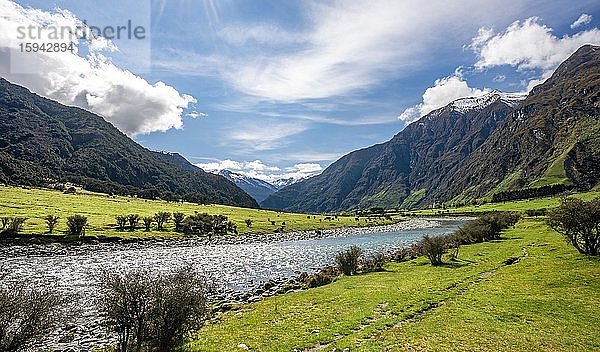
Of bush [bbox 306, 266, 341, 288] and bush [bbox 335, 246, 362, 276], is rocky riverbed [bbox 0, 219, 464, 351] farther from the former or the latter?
bush [bbox 335, 246, 362, 276]

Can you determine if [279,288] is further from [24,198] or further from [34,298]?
[24,198]

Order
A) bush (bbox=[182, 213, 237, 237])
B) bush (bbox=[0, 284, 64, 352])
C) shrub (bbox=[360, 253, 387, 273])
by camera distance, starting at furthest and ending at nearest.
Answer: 1. bush (bbox=[182, 213, 237, 237])
2. shrub (bbox=[360, 253, 387, 273])
3. bush (bbox=[0, 284, 64, 352])

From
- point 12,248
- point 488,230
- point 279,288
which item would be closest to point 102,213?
point 12,248

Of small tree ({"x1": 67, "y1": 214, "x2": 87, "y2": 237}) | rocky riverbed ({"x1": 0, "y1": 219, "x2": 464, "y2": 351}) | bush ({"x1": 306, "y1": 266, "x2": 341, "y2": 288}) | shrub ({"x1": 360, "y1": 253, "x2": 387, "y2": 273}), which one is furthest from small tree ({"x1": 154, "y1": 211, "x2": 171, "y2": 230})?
bush ({"x1": 306, "y1": 266, "x2": 341, "y2": 288})

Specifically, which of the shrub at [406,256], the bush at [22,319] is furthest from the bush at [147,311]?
the shrub at [406,256]

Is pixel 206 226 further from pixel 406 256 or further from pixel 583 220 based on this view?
pixel 583 220

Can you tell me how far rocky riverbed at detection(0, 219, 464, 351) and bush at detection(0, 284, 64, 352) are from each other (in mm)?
5374

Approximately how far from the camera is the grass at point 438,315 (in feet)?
67.3

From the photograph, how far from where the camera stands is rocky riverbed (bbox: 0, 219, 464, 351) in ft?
102

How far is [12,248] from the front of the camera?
250ft

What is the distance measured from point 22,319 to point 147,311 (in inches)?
265

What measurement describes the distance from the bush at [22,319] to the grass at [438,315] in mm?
8168

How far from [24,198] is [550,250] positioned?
163 metres

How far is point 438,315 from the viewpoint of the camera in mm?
25281
